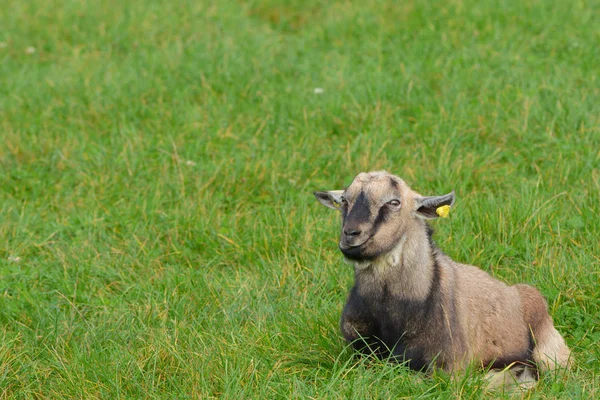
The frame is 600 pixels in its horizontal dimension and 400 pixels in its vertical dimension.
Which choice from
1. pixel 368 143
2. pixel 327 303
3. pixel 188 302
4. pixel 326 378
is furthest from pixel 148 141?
pixel 326 378

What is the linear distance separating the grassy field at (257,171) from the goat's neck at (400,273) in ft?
1.32

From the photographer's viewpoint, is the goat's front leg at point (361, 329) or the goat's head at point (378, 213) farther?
the goat's front leg at point (361, 329)

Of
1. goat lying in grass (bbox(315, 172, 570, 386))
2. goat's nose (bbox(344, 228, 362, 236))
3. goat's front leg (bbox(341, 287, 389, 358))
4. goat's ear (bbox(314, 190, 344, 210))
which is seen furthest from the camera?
goat's ear (bbox(314, 190, 344, 210))

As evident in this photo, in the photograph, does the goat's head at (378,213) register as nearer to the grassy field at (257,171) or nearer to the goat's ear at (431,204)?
the goat's ear at (431,204)

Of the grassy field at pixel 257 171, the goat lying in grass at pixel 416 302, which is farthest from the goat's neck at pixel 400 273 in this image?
the grassy field at pixel 257 171

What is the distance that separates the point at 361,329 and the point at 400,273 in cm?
38

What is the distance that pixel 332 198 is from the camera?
4965mm

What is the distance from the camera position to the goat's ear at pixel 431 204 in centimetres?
461

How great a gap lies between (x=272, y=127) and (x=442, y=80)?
1.75 meters

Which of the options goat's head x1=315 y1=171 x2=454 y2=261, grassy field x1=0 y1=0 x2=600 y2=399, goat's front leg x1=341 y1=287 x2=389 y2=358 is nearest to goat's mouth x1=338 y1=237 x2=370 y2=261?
goat's head x1=315 y1=171 x2=454 y2=261

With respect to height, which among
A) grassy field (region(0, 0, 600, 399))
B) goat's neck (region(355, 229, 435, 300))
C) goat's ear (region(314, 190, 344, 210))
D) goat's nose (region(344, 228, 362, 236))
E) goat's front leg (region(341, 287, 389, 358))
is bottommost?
grassy field (region(0, 0, 600, 399))

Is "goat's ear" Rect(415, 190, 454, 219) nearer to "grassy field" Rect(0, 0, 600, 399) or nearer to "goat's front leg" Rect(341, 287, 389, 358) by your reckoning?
"goat's front leg" Rect(341, 287, 389, 358)

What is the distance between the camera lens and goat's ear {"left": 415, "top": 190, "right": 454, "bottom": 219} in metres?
4.61

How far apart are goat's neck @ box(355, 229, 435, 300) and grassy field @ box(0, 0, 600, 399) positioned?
40 cm
